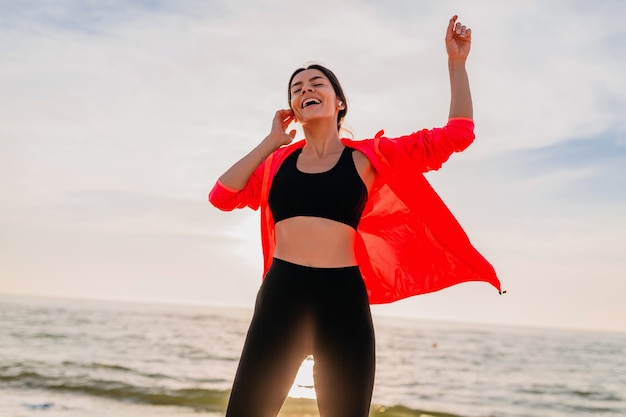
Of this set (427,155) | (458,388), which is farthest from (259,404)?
(458,388)

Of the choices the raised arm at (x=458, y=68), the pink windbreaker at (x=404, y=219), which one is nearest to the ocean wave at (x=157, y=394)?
the pink windbreaker at (x=404, y=219)

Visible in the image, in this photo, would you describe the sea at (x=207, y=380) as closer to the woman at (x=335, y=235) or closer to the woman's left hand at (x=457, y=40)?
the woman at (x=335, y=235)

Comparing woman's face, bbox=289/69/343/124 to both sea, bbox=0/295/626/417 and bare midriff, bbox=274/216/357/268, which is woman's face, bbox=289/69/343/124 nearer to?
bare midriff, bbox=274/216/357/268

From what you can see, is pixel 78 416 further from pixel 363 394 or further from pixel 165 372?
pixel 363 394

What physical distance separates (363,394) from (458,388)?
584 inches

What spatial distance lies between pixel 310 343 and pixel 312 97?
1.32m

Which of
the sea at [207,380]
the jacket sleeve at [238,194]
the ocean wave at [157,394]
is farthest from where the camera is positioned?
the ocean wave at [157,394]

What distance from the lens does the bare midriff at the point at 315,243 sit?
10.7ft

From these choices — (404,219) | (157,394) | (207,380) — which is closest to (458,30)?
(404,219)

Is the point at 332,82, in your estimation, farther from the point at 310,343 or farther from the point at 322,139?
the point at 310,343

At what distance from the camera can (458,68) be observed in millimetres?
3434

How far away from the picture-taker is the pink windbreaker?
345cm

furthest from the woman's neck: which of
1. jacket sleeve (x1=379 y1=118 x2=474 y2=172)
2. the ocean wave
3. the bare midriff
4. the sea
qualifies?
the ocean wave

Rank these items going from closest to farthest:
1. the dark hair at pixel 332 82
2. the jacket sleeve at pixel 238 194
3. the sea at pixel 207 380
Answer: the jacket sleeve at pixel 238 194 → the dark hair at pixel 332 82 → the sea at pixel 207 380
